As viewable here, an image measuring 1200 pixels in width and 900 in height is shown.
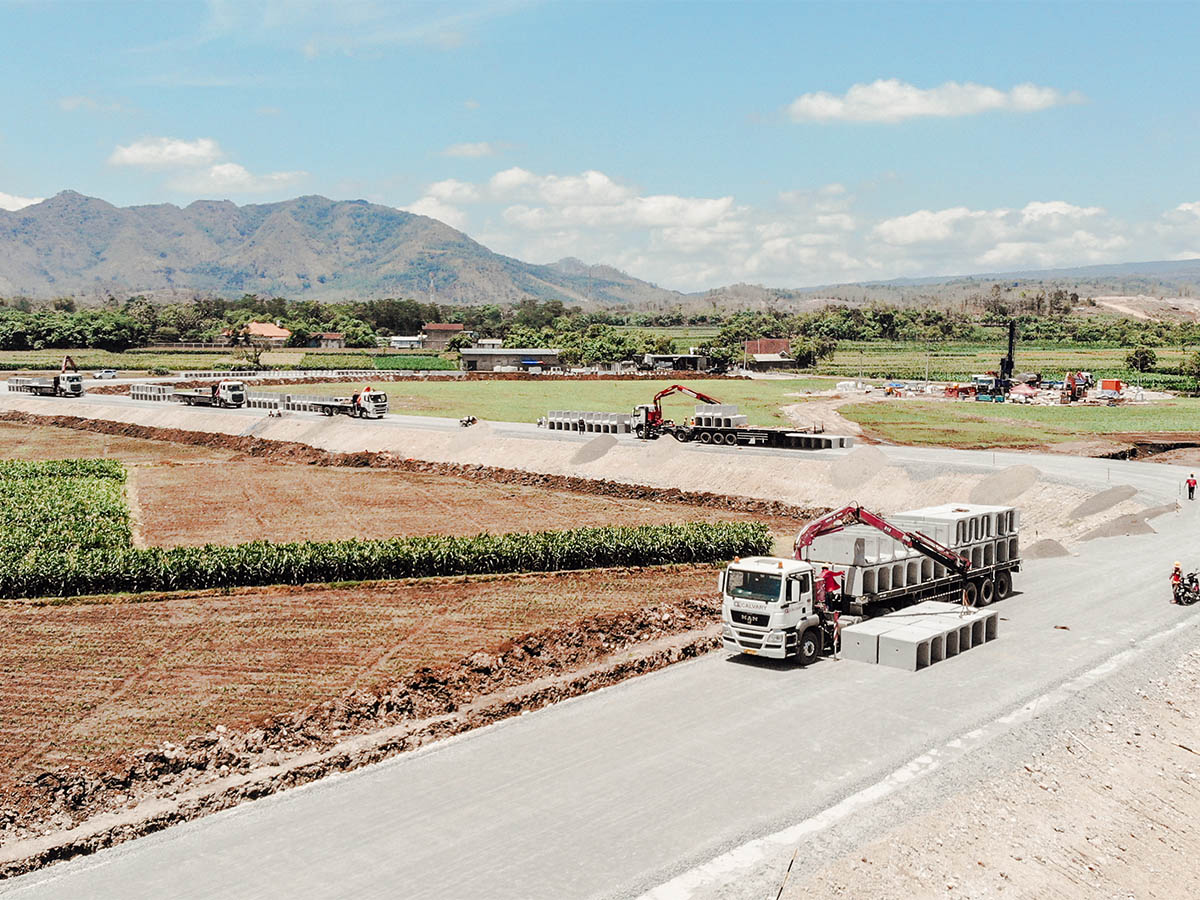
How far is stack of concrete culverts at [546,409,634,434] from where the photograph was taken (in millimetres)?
76438

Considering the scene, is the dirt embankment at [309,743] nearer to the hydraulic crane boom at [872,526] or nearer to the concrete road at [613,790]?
the concrete road at [613,790]

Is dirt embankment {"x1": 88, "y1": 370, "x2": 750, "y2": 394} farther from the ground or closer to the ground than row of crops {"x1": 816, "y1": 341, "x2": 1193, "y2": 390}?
closer to the ground

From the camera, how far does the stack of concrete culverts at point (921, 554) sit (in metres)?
30.3

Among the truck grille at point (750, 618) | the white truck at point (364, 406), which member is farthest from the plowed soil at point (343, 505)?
the truck grille at point (750, 618)

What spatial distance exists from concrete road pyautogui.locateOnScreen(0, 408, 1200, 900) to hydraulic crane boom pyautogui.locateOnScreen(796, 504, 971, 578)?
3.38 meters

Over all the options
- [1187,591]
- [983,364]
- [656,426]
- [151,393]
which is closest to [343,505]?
[656,426]

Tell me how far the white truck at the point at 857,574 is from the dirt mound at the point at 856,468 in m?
22.4

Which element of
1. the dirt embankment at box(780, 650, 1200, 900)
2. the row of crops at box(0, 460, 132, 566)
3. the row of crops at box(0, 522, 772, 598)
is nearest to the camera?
the dirt embankment at box(780, 650, 1200, 900)

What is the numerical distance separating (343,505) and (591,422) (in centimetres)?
2660

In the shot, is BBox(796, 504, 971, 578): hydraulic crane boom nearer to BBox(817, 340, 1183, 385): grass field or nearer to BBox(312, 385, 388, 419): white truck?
BBox(312, 385, 388, 419): white truck

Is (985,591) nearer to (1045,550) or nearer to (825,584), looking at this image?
(825,584)

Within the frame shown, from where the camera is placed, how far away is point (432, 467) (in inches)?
2874

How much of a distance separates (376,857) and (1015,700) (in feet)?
52.6

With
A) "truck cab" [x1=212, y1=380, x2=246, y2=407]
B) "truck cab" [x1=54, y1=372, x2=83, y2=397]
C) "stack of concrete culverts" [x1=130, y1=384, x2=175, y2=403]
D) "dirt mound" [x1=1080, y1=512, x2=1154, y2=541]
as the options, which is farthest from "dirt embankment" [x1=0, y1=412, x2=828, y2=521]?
"truck cab" [x1=54, y1=372, x2=83, y2=397]
